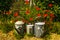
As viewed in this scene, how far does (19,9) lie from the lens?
1054 centimetres

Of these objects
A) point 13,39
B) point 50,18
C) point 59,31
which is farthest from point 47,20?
point 13,39

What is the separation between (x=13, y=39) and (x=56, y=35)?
1598mm

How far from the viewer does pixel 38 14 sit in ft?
30.9

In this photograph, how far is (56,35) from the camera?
8.96 m

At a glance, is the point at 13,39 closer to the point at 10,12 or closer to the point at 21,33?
the point at 21,33

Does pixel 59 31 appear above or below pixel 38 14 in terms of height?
below

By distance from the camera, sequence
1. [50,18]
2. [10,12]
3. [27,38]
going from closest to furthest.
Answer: [27,38] → [50,18] → [10,12]

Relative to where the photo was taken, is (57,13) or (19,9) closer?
(57,13)

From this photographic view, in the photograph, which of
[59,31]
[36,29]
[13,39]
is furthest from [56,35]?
[13,39]

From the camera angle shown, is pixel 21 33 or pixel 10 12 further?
pixel 10 12

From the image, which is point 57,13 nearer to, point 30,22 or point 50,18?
point 50,18

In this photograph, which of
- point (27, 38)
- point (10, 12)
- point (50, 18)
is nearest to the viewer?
point (27, 38)

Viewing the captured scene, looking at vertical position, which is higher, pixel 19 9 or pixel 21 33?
pixel 19 9

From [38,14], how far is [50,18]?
0.51 meters
